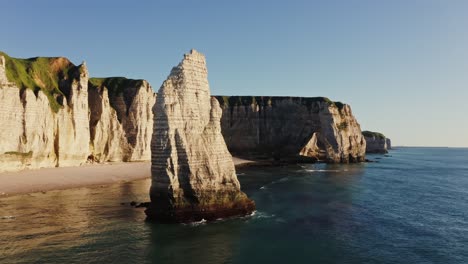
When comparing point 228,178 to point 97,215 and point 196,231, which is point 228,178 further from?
point 97,215

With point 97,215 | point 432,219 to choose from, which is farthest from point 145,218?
point 432,219

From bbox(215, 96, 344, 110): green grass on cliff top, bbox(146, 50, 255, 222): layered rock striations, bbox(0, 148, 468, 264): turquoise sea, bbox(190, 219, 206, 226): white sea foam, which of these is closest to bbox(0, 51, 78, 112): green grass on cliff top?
bbox(0, 148, 468, 264): turquoise sea

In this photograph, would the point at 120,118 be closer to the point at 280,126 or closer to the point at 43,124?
the point at 43,124

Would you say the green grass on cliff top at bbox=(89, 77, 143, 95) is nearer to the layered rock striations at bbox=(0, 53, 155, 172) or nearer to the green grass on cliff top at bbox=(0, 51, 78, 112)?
the layered rock striations at bbox=(0, 53, 155, 172)

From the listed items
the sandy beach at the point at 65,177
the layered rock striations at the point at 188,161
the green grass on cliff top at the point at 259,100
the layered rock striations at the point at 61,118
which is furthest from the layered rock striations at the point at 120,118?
the layered rock striations at the point at 188,161

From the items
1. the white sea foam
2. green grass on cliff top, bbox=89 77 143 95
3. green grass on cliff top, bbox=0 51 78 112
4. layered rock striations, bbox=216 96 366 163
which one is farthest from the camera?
layered rock striations, bbox=216 96 366 163

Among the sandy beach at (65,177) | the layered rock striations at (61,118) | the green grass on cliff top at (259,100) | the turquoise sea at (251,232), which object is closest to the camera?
the turquoise sea at (251,232)

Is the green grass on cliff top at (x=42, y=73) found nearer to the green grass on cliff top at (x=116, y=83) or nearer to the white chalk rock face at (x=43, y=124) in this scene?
the white chalk rock face at (x=43, y=124)
